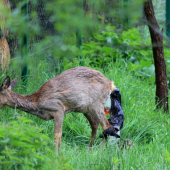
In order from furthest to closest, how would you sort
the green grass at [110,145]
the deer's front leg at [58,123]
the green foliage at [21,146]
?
the deer's front leg at [58,123], the green grass at [110,145], the green foliage at [21,146]

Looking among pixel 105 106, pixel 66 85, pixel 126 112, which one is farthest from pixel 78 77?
pixel 126 112

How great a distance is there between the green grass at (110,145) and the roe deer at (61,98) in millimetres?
232

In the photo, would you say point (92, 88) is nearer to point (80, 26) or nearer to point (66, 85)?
point (66, 85)

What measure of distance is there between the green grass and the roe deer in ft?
0.76

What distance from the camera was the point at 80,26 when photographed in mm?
1987

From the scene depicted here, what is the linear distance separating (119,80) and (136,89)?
47 cm

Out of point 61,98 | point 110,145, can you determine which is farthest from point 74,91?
point 110,145

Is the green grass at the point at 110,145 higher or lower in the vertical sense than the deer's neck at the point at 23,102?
lower

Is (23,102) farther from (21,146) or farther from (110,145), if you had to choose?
(21,146)

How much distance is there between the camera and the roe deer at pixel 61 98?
460cm

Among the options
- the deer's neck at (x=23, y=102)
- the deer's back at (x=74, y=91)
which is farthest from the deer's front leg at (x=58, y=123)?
the deer's neck at (x=23, y=102)

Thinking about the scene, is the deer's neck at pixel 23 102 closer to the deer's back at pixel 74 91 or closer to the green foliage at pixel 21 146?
the deer's back at pixel 74 91

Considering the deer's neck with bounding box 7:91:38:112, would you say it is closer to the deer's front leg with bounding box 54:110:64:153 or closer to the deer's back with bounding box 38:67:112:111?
the deer's back with bounding box 38:67:112:111

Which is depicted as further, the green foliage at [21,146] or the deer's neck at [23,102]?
the deer's neck at [23,102]
